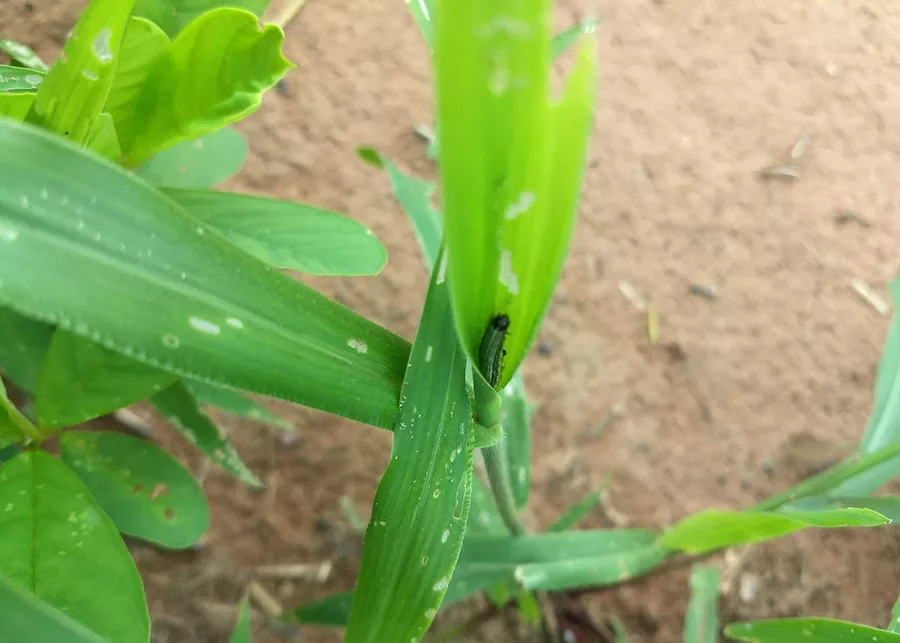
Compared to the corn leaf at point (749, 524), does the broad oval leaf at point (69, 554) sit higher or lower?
higher

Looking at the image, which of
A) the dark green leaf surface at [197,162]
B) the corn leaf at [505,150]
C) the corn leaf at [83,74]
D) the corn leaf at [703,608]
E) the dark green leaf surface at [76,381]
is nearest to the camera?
the corn leaf at [505,150]

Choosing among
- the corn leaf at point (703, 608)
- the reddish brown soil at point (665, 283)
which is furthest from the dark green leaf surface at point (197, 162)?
the corn leaf at point (703, 608)

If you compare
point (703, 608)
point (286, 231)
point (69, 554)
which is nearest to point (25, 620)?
point (69, 554)

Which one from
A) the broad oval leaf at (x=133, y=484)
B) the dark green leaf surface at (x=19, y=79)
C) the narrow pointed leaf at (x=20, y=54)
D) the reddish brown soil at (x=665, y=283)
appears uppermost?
the dark green leaf surface at (x=19, y=79)

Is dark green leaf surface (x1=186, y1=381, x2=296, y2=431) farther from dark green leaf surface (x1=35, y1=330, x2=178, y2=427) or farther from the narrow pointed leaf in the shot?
the narrow pointed leaf

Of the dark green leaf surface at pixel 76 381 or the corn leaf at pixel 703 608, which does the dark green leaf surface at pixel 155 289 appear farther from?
the corn leaf at pixel 703 608

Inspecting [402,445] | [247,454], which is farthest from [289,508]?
[402,445]
